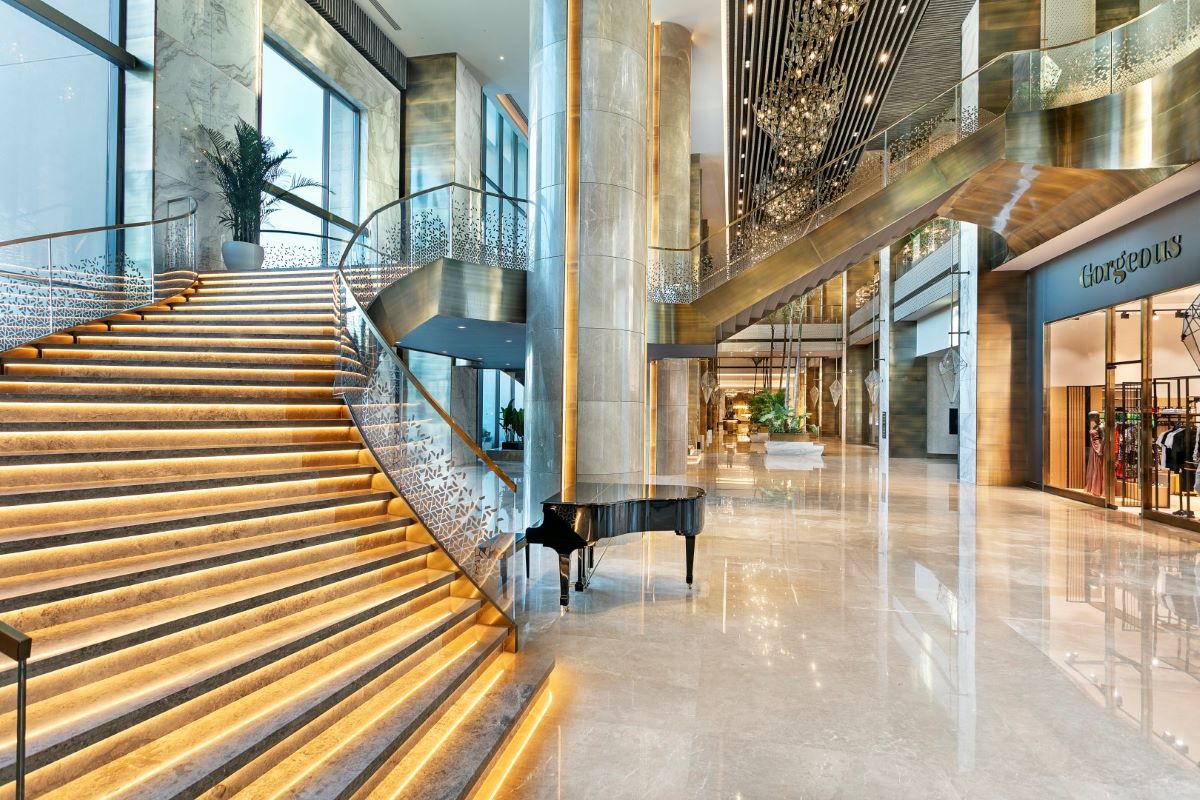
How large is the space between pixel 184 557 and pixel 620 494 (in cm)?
314

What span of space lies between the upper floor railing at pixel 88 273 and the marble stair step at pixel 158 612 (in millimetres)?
4269

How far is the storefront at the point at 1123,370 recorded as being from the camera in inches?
351

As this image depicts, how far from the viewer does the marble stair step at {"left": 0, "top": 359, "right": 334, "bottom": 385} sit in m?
5.26

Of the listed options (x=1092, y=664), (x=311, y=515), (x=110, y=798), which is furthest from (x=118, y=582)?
(x=1092, y=664)

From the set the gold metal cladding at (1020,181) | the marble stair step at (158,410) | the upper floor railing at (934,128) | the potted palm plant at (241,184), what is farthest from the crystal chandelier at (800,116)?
the marble stair step at (158,410)

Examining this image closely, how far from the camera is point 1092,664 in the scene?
13.0 ft

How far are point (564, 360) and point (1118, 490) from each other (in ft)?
→ 29.9

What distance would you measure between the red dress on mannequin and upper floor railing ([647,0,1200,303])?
17.7 ft

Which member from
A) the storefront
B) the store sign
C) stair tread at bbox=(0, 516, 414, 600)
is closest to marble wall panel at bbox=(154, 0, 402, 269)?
stair tread at bbox=(0, 516, 414, 600)

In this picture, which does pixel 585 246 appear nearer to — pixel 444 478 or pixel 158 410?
pixel 444 478

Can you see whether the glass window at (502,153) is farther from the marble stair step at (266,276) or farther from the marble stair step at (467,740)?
the marble stair step at (467,740)

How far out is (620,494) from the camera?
548 centimetres

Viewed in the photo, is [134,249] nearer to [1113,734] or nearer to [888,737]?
[888,737]

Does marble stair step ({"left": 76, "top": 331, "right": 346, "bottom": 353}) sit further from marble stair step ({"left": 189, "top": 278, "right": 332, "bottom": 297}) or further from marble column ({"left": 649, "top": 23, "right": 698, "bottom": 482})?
marble column ({"left": 649, "top": 23, "right": 698, "bottom": 482})
